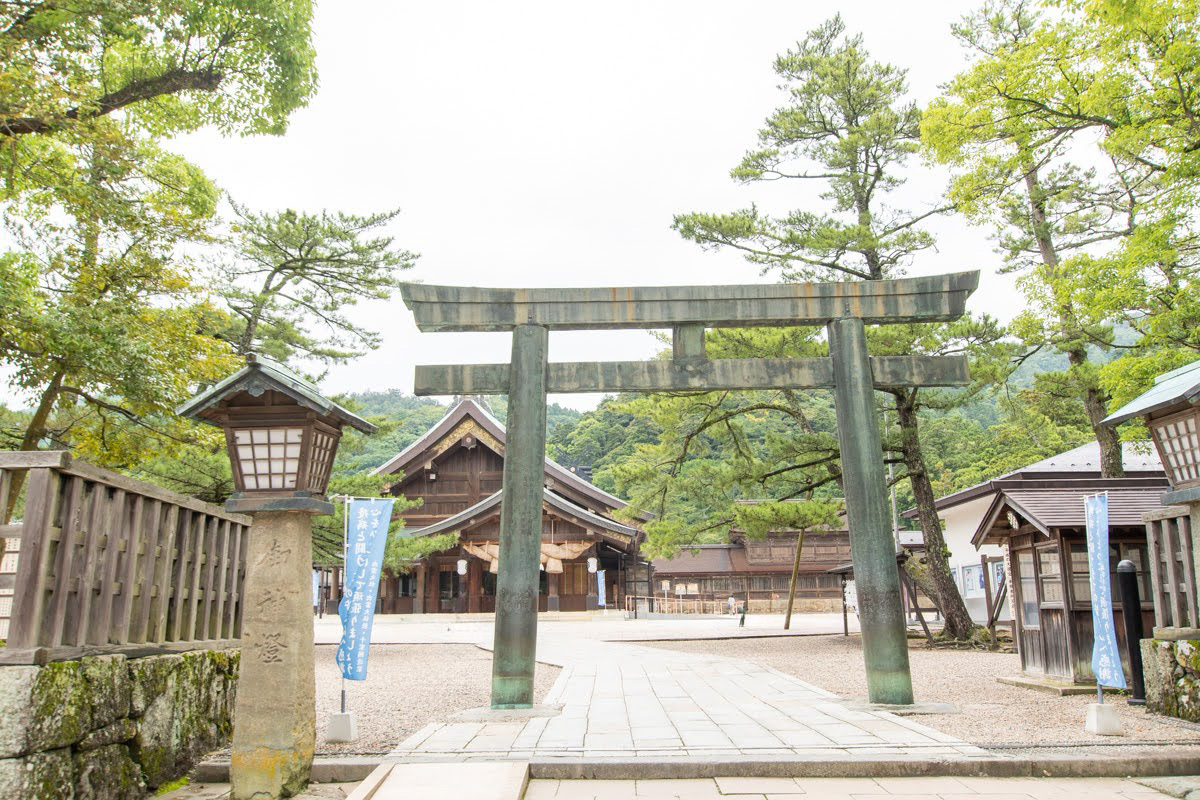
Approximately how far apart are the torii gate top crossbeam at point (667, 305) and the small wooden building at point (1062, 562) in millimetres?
3095

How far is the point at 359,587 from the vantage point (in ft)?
23.9

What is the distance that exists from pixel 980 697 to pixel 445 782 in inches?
257

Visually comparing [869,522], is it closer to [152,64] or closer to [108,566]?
[108,566]

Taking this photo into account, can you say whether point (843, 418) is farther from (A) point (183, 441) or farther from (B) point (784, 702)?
(A) point (183, 441)

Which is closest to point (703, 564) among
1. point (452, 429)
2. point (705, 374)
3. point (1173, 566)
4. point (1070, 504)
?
point (452, 429)

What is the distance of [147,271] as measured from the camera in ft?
30.7

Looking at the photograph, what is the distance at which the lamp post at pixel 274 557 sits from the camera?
500 cm

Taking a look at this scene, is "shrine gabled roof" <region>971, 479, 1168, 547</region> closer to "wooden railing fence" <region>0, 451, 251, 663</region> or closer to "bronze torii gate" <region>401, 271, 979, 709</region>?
"bronze torii gate" <region>401, 271, 979, 709</region>

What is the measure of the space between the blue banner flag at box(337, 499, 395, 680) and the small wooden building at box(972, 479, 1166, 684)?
295 inches

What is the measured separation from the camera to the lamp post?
500 centimetres

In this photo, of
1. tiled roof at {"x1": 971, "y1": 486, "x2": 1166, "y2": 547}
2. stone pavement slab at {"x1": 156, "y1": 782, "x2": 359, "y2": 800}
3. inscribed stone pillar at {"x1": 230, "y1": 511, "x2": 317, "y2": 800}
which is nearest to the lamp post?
inscribed stone pillar at {"x1": 230, "y1": 511, "x2": 317, "y2": 800}

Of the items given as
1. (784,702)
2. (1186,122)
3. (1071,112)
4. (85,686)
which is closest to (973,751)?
(784,702)

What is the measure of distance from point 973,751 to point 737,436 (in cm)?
1090

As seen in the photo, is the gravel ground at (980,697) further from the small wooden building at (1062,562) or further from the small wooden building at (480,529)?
the small wooden building at (480,529)
